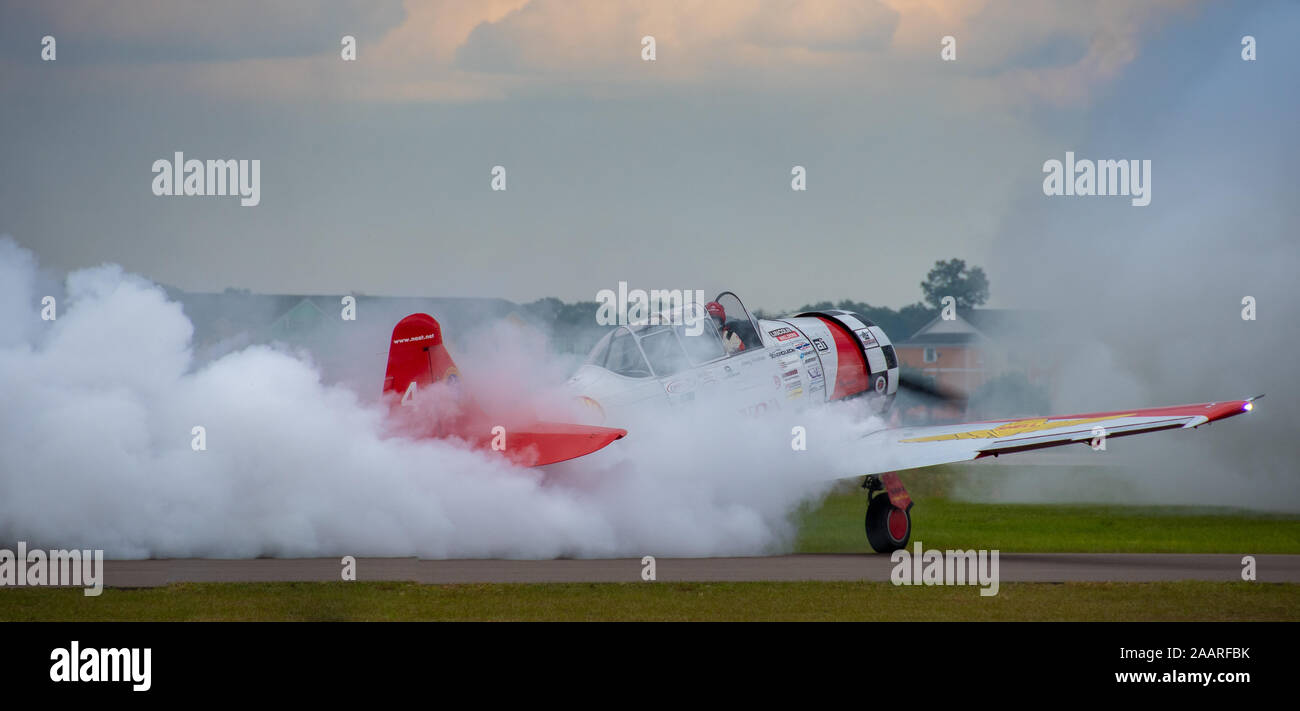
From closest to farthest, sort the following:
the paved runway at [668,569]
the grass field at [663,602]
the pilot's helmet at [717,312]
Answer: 1. the grass field at [663,602]
2. the paved runway at [668,569]
3. the pilot's helmet at [717,312]

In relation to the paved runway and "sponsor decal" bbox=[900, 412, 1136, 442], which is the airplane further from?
the paved runway

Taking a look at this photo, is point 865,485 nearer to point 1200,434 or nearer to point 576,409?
point 576,409

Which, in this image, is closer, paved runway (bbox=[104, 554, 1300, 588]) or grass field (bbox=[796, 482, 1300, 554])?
paved runway (bbox=[104, 554, 1300, 588])

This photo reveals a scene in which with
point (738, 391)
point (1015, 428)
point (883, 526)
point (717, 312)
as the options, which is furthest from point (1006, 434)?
point (717, 312)

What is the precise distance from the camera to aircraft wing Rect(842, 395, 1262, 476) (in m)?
15.7

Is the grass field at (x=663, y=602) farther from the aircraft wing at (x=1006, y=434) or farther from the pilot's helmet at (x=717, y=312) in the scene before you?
the pilot's helmet at (x=717, y=312)

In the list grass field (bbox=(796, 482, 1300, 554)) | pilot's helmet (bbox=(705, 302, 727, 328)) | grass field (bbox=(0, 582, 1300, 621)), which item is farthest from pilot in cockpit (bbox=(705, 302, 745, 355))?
grass field (bbox=(0, 582, 1300, 621))

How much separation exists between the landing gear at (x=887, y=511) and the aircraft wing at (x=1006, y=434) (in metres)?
A: 0.35

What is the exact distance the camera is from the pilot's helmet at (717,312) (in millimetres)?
17438

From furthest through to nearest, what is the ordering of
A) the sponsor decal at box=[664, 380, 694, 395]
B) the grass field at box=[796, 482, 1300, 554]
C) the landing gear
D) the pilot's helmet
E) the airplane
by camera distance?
the grass field at box=[796, 482, 1300, 554] → the pilot's helmet → the landing gear → the sponsor decal at box=[664, 380, 694, 395] → the airplane

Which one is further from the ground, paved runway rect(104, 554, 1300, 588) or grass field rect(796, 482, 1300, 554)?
paved runway rect(104, 554, 1300, 588)

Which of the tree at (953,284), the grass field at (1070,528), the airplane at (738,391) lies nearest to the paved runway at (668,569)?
the airplane at (738,391)

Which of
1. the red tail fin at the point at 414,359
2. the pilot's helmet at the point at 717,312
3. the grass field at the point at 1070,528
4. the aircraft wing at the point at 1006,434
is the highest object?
the pilot's helmet at the point at 717,312

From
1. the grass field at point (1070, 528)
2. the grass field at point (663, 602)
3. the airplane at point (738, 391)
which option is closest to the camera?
Result: the grass field at point (663, 602)
